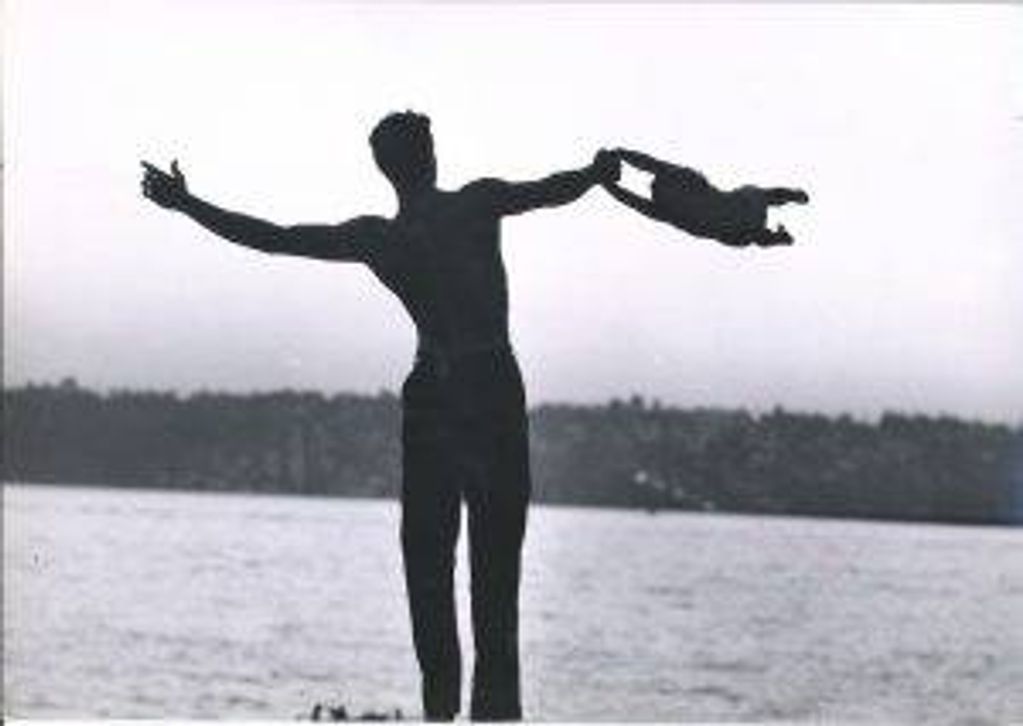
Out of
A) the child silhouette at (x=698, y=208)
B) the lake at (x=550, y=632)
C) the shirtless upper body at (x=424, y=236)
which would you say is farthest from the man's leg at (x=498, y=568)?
the lake at (x=550, y=632)

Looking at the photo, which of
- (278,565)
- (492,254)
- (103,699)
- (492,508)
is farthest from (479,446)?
(278,565)

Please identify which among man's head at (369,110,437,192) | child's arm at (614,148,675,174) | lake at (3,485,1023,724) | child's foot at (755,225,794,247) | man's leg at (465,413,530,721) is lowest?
lake at (3,485,1023,724)

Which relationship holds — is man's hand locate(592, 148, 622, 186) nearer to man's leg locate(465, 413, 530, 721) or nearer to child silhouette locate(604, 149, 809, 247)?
child silhouette locate(604, 149, 809, 247)

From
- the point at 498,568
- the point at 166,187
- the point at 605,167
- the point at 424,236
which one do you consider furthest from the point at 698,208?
the point at 166,187

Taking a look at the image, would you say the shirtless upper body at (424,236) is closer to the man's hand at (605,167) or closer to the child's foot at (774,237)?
the man's hand at (605,167)

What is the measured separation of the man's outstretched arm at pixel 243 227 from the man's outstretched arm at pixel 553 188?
49 centimetres

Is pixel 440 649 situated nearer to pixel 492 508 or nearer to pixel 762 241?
pixel 492 508

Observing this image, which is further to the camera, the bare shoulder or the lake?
the lake

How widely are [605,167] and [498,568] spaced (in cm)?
123

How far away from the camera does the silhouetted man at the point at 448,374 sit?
18.2 ft

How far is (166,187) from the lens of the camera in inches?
216

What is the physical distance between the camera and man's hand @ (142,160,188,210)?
17.9ft

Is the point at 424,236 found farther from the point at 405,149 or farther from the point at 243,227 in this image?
the point at 243,227

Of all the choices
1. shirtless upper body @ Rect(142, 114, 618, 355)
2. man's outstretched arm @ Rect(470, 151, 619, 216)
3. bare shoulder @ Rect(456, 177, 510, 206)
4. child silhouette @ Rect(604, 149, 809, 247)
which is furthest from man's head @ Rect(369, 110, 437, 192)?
child silhouette @ Rect(604, 149, 809, 247)
